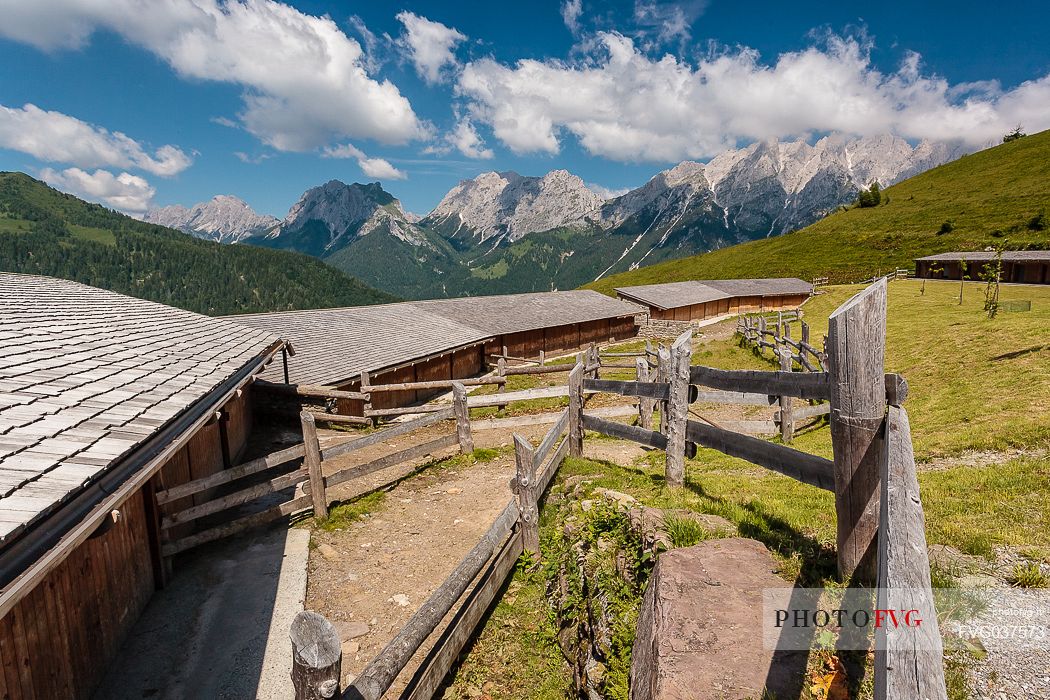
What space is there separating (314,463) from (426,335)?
55.7 ft

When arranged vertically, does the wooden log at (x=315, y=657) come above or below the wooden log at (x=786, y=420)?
above

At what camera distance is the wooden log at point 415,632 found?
11.7 feet

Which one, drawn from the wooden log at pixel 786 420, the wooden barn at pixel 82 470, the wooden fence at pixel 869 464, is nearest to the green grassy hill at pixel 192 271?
the wooden barn at pixel 82 470

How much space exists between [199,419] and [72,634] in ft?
8.33

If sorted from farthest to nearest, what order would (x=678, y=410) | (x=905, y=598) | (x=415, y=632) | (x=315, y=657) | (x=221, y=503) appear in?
(x=221, y=503) → (x=678, y=410) → (x=415, y=632) → (x=315, y=657) → (x=905, y=598)

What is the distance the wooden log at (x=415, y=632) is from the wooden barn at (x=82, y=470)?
7.19 feet

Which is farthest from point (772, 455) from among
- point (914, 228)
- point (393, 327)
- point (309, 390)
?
point (914, 228)

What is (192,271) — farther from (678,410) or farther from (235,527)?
(678,410)

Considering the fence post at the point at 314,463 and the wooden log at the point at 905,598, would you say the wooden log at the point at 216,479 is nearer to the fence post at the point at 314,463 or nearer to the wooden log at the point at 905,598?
the fence post at the point at 314,463

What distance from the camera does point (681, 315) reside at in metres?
51.7

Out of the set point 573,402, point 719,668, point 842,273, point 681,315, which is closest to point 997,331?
point 573,402

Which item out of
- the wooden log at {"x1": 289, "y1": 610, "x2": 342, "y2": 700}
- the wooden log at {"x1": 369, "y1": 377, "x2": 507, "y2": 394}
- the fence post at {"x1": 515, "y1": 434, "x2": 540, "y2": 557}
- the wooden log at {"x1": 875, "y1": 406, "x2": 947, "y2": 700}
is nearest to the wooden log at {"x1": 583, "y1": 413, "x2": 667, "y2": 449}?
the fence post at {"x1": 515, "y1": 434, "x2": 540, "y2": 557}

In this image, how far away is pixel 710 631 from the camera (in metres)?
3.49

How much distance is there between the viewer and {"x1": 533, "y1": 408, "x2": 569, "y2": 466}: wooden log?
23.7ft
